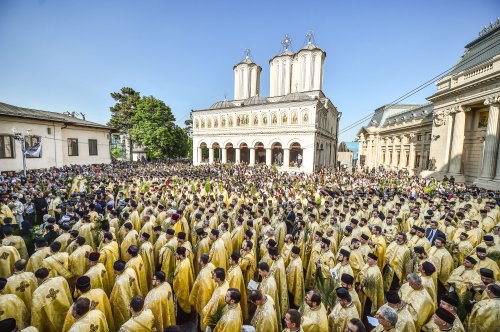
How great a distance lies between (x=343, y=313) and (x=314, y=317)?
51cm

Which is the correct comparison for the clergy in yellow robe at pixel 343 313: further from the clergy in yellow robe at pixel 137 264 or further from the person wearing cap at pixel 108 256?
the person wearing cap at pixel 108 256

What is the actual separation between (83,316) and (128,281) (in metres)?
1.09

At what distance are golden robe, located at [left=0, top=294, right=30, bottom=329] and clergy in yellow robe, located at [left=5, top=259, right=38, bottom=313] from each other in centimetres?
38

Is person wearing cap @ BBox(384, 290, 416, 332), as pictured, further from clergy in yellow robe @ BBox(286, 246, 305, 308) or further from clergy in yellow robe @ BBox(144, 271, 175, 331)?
clergy in yellow robe @ BBox(144, 271, 175, 331)

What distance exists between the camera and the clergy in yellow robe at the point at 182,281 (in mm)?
4570

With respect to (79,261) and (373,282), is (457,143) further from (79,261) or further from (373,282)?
(79,261)

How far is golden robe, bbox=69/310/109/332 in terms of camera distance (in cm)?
282

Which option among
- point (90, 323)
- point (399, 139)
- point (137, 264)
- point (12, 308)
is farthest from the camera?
point (399, 139)

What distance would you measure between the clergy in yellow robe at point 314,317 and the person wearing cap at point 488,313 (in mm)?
2372

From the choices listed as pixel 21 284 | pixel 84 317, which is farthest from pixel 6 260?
pixel 84 317

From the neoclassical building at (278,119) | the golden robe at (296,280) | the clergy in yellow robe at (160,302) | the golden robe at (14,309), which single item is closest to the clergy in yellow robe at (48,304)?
the golden robe at (14,309)

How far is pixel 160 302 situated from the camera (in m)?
3.61

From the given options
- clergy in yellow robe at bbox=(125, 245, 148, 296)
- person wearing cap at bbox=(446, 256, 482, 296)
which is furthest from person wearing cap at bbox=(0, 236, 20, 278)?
person wearing cap at bbox=(446, 256, 482, 296)

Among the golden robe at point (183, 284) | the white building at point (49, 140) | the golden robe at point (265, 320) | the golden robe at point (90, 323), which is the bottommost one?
the golden robe at point (183, 284)
